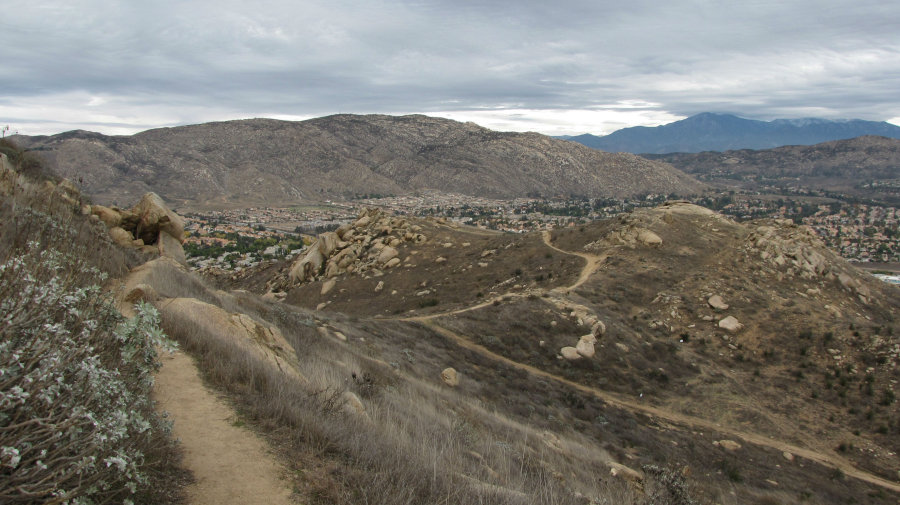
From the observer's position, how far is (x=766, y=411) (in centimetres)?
1617

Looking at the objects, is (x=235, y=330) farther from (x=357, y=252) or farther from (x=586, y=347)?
(x=357, y=252)

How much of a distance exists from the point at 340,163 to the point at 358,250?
5089 inches

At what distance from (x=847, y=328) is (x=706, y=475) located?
13513 millimetres

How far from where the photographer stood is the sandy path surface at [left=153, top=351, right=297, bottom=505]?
3.30 m

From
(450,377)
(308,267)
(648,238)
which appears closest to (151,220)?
(450,377)

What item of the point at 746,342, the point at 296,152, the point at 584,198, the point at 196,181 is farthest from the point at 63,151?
the point at 746,342

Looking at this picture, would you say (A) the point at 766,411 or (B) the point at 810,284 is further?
(B) the point at 810,284

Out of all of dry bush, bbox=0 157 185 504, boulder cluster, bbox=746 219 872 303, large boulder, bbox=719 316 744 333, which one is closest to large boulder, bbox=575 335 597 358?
large boulder, bbox=719 316 744 333

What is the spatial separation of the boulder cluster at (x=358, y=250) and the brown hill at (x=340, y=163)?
102 metres

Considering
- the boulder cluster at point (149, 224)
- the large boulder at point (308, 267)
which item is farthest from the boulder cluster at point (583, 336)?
the large boulder at point (308, 267)

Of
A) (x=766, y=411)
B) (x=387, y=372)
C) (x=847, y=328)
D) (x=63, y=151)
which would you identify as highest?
(x=63, y=151)

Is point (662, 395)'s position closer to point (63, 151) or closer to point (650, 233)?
point (650, 233)

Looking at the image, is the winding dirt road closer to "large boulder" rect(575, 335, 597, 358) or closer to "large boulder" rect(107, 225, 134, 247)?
"large boulder" rect(575, 335, 597, 358)

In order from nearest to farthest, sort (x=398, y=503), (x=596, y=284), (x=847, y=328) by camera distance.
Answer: (x=398, y=503), (x=847, y=328), (x=596, y=284)
